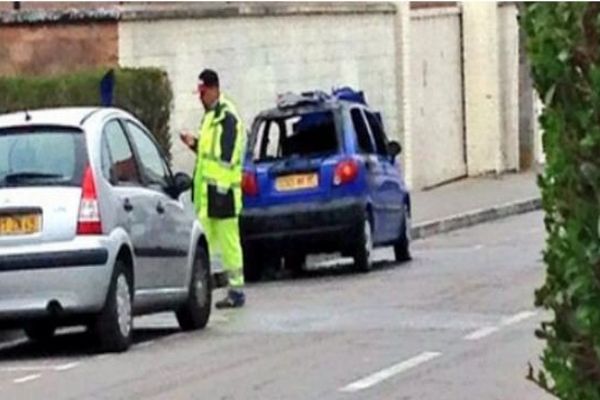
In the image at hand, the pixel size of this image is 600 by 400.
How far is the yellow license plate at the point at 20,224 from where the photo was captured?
1366 centimetres

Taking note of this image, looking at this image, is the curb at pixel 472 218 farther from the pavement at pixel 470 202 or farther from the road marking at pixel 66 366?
the road marking at pixel 66 366

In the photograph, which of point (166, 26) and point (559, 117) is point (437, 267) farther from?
point (559, 117)

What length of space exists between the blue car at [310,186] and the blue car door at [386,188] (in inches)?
1.9

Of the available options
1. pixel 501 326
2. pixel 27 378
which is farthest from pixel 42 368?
pixel 501 326

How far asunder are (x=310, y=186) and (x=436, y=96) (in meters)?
15.6

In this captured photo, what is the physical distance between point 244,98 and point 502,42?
11.6m

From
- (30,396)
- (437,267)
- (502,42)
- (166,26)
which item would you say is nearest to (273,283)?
(437,267)

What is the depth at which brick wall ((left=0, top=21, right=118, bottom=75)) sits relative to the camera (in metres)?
24.3

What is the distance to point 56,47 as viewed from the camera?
2439 cm

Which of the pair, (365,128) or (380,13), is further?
(380,13)

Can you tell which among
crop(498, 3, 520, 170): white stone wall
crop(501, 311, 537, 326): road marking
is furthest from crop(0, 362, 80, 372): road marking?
crop(498, 3, 520, 170): white stone wall

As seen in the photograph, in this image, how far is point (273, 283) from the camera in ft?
66.0

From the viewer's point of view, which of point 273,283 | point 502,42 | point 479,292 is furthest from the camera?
point 502,42

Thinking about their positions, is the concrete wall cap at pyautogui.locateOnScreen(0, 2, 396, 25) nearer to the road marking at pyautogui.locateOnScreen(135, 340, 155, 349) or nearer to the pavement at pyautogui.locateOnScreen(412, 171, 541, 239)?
the pavement at pyautogui.locateOnScreen(412, 171, 541, 239)
